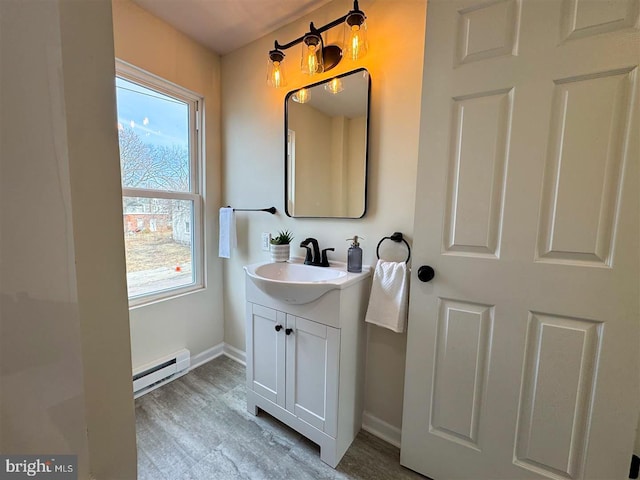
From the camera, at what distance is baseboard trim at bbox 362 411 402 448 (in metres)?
1.37

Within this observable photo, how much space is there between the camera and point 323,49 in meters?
1.43

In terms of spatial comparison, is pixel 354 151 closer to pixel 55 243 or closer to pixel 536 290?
pixel 536 290

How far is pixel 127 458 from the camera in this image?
44cm

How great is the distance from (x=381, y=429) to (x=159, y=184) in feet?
6.73

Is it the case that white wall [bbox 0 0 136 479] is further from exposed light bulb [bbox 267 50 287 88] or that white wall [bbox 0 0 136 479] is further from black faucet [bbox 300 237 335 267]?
exposed light bulb [bbox 267 50 287 88]

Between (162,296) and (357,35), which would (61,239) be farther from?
(162,296)

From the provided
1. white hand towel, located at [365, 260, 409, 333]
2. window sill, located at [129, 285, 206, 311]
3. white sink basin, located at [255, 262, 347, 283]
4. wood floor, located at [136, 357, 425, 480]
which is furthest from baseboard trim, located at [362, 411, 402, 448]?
window sill, located at [129, 285, 206, 311]

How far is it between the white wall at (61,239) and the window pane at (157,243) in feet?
4.93

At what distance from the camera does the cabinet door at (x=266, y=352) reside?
1.36 m

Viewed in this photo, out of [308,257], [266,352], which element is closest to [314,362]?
[266,352]

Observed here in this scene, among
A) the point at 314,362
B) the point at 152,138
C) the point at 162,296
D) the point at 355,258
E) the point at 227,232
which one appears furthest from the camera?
the point at 227,232

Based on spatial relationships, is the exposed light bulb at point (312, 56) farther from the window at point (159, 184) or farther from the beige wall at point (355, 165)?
the window at point (159, 184)

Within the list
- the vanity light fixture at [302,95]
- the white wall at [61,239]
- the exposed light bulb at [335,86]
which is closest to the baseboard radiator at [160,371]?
the white wall at [61,239]

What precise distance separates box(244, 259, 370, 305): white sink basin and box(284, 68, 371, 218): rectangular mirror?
1.07 ft
